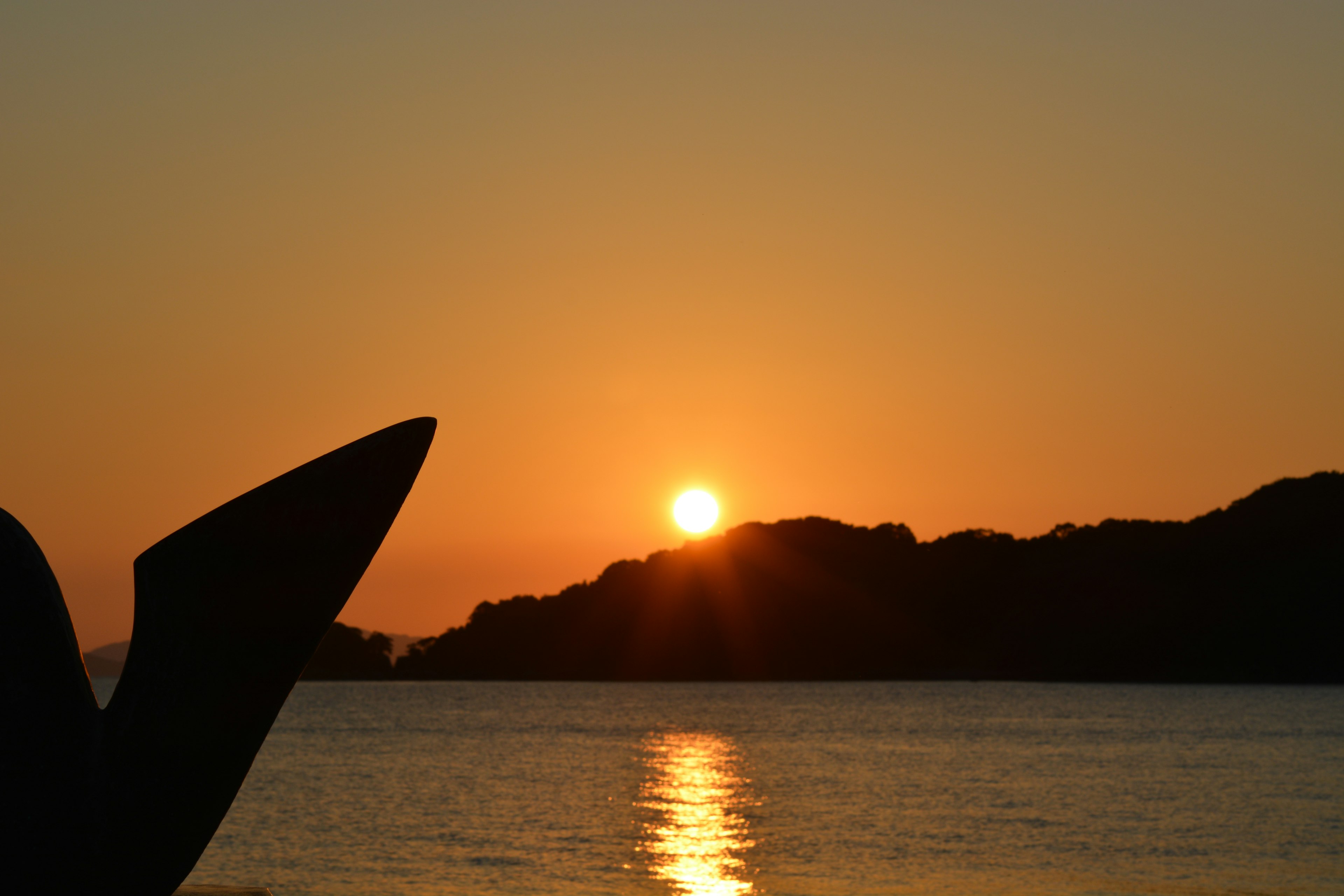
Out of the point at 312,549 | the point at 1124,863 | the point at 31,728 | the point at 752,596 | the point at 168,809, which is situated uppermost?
the point at 752,596

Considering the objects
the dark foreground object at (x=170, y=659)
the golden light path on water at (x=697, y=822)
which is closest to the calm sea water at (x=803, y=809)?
the golden light path on water at (x=697, y=822)

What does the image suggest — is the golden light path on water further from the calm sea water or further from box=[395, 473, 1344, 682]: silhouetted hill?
box=[395, 473, 1344, 682]: silhouetted hill

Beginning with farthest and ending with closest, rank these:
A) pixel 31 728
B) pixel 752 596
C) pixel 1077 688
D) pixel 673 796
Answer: pixel 752 596 < pixel 1077 688 < pixel 673 796 < pixel 31 728

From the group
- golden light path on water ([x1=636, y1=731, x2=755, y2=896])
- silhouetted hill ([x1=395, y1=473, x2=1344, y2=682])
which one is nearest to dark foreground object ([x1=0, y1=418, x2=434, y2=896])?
golden light path on water ([x1=636, y1=731, x2=755, y2=896])

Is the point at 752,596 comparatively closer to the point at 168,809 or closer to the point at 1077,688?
the point at 1077,688

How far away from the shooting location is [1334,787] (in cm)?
5228

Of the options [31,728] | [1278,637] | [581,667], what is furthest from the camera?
[581,667]

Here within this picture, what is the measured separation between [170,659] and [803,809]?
43033mm

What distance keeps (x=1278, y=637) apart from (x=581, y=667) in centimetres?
10631

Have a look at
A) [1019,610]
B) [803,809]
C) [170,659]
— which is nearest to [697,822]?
[803,809]

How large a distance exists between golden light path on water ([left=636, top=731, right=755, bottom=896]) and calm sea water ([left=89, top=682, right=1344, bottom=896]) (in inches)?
6.4

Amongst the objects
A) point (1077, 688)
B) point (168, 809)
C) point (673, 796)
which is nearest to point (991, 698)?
point (1077, 688)

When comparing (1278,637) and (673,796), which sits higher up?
(1278,637)

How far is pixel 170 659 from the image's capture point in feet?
18.3
